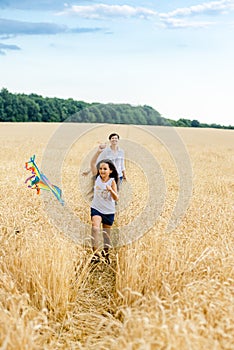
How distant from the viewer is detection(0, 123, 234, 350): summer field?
11.9 feet

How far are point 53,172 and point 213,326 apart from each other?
8622mm

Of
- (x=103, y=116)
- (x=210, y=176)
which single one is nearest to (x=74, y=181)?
(x=103, y=116)

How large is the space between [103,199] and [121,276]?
1.68 meters

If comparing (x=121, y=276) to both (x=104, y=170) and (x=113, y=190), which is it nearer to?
(x=113, y=190)

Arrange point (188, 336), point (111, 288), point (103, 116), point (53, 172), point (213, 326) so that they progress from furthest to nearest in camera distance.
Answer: point (53, 172) < point (103, 116) < point (111, 288) < point (213, 326) < point (188, 336)

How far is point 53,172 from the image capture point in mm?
12070

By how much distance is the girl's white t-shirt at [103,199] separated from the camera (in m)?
6.47

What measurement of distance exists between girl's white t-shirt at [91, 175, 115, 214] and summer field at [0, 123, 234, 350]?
0.30 meters

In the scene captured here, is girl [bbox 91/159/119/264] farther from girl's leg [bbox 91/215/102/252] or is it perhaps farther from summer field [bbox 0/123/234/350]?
summer field [bbox 0/123/234/350]

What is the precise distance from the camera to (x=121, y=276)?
497 cm

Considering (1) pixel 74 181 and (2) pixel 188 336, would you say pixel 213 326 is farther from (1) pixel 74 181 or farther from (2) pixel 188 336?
(1) pixel 74 181

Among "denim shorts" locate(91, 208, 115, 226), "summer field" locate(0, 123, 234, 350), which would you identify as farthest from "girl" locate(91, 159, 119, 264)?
"summer field" locate(0, 123, 234, 350)

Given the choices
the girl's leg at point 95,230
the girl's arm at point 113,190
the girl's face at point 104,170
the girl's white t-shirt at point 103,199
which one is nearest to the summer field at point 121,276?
the girl's leg at point 95,230

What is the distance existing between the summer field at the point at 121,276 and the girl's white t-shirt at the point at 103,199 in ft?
0.98
